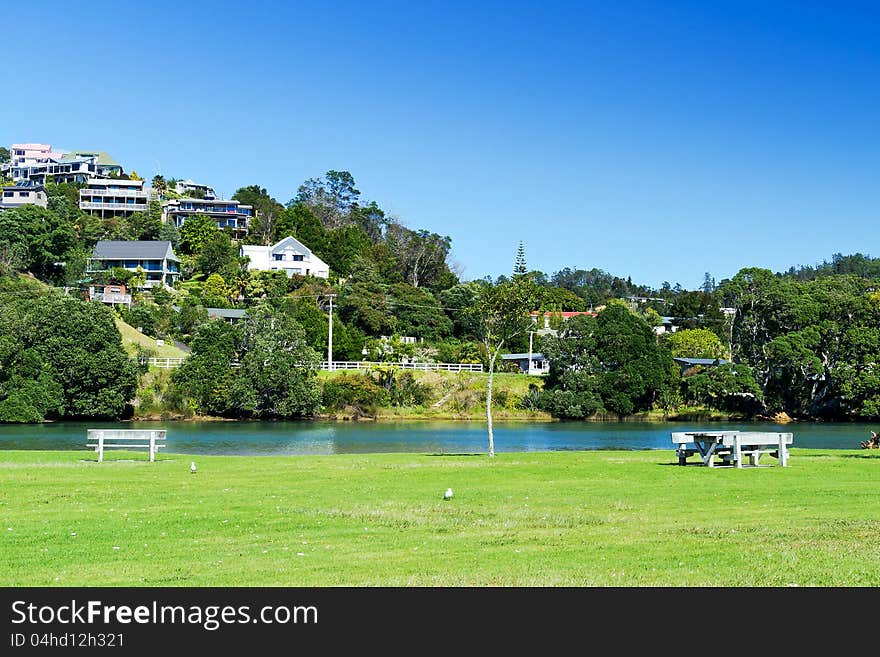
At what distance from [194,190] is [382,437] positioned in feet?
413

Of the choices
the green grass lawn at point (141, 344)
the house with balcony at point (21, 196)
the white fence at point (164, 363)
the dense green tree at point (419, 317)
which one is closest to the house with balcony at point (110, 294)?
the green grass lawn at point (141, 344)

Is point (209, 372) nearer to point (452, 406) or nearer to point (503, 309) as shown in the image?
point (452, 406)

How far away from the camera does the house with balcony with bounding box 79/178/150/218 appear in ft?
516

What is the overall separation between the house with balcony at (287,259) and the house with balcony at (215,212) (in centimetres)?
1898

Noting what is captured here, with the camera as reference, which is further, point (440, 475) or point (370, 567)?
point (440, 475)

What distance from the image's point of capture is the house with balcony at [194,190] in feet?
574

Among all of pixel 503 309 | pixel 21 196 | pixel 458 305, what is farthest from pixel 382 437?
pixel 21 196

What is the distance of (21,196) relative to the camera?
526 feet

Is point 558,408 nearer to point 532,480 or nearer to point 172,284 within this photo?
point 172,284
